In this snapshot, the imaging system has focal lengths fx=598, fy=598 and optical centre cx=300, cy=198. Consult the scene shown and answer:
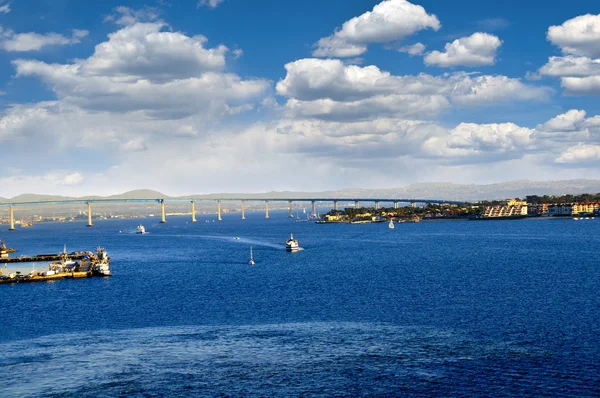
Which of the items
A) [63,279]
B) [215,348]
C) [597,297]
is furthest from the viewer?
[63,279]

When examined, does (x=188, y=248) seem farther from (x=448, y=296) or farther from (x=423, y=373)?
(x=423, y=373)

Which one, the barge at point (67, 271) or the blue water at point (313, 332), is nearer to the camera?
the blue water at point (313, 332)

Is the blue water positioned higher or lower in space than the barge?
lower

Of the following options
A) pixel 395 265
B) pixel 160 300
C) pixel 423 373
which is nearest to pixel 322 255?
pixel 395 265

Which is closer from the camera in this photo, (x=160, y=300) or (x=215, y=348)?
(x=215, y=348)

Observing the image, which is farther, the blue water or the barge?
the barge

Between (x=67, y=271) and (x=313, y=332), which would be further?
(x=67, y=271)

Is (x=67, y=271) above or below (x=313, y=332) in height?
above

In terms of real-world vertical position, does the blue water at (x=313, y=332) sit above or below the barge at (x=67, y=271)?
below
